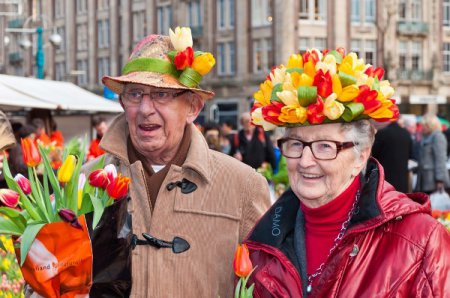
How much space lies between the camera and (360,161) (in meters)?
2.75

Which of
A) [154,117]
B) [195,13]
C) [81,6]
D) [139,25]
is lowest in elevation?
[154,117]

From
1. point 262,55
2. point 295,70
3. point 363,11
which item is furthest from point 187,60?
point 363,11

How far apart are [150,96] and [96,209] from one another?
3.09ft

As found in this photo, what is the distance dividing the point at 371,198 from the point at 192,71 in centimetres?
106

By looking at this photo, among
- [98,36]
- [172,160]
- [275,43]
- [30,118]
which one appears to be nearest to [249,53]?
[275,43]

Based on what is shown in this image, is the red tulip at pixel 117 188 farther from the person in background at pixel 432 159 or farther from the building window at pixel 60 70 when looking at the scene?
the building window at pixel 60 70

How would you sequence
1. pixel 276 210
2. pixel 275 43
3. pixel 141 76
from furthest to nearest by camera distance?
pixel 275 43
pixel 141 76
pixel 276 210

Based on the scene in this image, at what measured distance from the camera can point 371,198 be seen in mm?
2654

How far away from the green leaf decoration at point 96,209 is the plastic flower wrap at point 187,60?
3.04 ft

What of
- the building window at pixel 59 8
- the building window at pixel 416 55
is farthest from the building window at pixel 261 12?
the building window at pixel 59 8

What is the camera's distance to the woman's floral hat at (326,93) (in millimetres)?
2660

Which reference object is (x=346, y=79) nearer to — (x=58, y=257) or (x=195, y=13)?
(x=58, y=257)

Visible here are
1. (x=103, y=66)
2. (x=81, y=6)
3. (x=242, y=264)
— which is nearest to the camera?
(x=242, y=264)

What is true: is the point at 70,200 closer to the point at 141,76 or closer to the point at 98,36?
the point at 141,76
